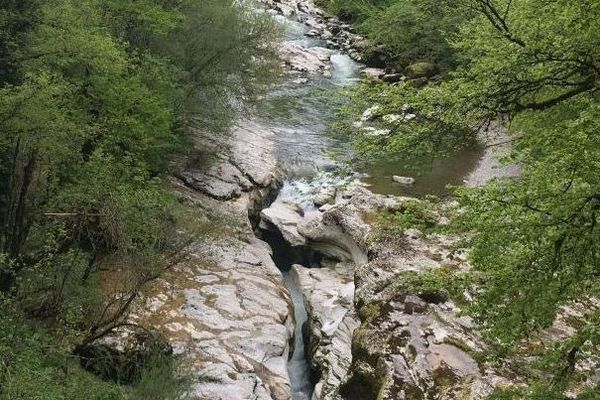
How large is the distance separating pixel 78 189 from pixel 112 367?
3439 mm

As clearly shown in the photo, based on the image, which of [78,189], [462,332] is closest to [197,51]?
[78,189]

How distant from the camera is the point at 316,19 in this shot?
160ft

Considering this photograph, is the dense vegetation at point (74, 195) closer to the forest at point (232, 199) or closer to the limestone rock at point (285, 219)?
the forest at point (232, 199)

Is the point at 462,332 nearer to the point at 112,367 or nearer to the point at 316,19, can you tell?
the point at 112,367

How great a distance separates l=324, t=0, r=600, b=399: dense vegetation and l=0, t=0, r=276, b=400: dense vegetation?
5.33m

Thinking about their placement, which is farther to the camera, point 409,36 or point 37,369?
point 409,36

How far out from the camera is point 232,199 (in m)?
18.3

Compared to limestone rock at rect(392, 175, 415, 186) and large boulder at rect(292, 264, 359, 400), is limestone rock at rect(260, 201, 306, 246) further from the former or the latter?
limestone rock at rect(392, 175, 415, 186)

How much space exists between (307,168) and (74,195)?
12209mm

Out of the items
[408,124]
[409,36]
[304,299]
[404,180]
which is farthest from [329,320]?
[409,36]

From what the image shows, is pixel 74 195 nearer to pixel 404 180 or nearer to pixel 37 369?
pixel 37 369

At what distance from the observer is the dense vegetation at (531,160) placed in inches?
219

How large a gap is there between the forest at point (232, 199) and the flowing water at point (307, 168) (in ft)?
1.34

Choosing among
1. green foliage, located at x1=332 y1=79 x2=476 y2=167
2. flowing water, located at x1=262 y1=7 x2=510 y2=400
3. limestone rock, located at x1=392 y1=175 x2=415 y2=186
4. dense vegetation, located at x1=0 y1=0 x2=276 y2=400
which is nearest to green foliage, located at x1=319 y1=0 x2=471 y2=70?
flowing water, located at x1=262 y1=7 x2=510 y2=400
